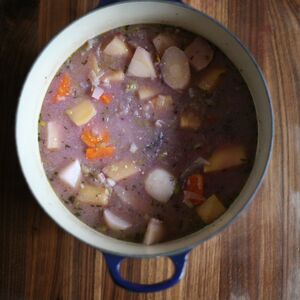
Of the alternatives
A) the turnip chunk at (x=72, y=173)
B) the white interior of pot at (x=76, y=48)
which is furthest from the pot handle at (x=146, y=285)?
the turnip chunk at (x=72, y=173)

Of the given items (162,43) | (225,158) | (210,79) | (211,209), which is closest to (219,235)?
(211,209)

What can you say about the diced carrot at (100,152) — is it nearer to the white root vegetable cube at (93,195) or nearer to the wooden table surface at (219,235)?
the white root vegetable cube at (93,195)

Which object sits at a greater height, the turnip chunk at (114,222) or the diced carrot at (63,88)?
the diced carrot at (63,88)

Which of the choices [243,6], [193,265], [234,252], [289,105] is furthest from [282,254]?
[243,6]

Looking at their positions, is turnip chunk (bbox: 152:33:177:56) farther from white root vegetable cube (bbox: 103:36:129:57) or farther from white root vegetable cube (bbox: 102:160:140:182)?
white root vegetable cube (bbox: 102:160:140:182)

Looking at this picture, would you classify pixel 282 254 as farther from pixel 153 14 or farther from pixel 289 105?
pixel 153 14

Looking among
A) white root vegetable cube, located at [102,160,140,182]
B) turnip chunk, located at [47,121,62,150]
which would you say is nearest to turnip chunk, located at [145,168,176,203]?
white root vegetable cube, located at [102,160,140,182]
